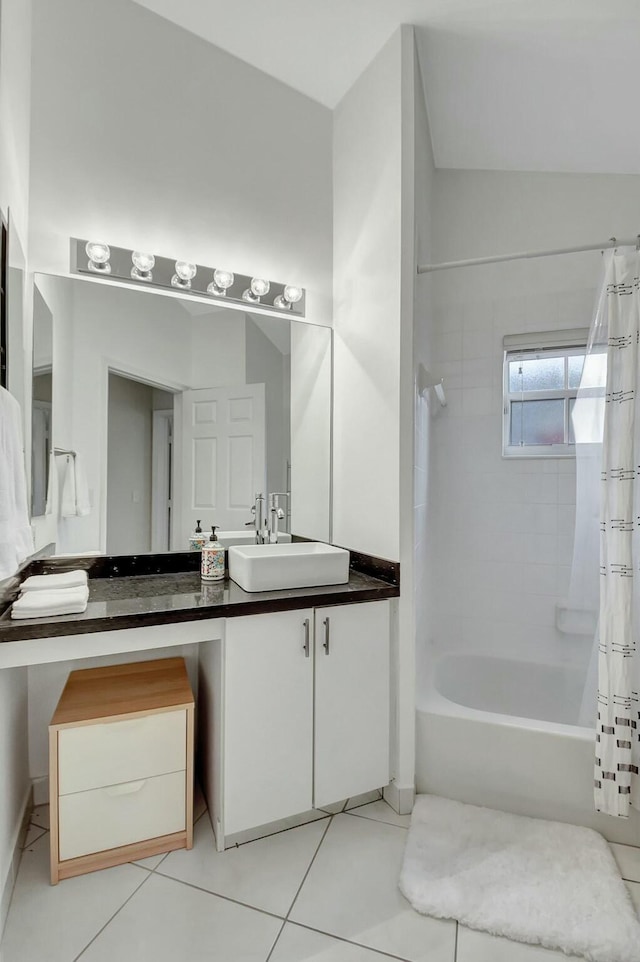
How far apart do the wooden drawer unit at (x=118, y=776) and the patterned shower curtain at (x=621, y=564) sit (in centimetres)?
141

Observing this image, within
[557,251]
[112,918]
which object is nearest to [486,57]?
[557,251]

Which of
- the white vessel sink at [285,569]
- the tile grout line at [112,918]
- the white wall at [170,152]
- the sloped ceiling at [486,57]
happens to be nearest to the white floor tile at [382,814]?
the tile grout line at [112,918]

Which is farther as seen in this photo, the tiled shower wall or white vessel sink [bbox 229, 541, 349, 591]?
the tiled shower wall

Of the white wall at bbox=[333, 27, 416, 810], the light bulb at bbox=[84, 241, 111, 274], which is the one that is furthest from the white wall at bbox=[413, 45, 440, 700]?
the light bulb at bbox=[84, 241, 111, 274]

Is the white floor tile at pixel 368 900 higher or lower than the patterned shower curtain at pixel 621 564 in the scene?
lower

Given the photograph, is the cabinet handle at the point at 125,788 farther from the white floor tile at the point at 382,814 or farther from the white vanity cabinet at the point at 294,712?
the white floor tile at the point at 382,814

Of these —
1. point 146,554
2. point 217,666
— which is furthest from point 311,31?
point 217,666

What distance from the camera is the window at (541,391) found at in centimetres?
270

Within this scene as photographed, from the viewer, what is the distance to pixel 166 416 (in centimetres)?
216

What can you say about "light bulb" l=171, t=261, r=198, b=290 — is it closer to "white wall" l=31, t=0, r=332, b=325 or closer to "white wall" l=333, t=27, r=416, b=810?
"white wall" l=31, t=0, r=332, b=325

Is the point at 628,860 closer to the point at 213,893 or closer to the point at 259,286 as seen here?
the point at 213,893

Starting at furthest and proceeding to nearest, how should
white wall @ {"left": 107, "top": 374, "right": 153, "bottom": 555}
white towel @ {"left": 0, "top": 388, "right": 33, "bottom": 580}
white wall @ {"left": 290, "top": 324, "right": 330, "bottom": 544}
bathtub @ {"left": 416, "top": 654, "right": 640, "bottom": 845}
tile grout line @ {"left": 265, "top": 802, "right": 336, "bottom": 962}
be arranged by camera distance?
1. white wall @ {"left": 290, "top": 324, "right": 330, "bottom": 544}
2. white wall @ {"left": 107, "top": 374, "right": 153, "bottom": 555}
3. bathtub @ {"left": 416, "top": 654, "right": 640, "bottom": 845}
4. tile grout line @ {"left": 265, "top": 802, "right": 336, "bottom": 962}
5. white towel @ {"left": 0, "top": 388, "right": 33, "bottom": 580}

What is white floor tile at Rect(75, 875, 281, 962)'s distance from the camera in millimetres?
1333

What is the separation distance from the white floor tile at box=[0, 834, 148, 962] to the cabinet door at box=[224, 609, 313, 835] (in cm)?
36
